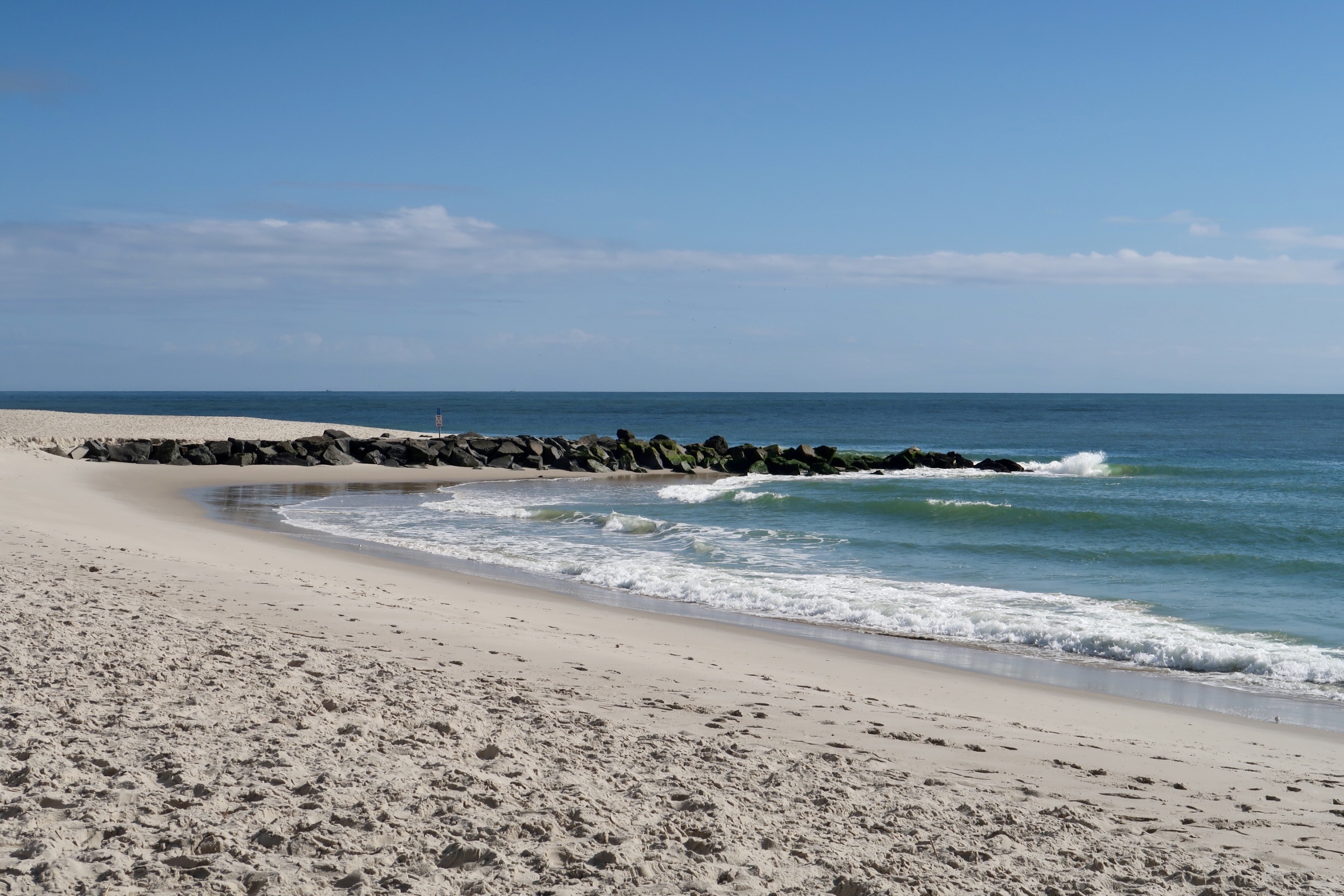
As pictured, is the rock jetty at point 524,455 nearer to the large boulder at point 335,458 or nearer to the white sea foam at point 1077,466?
the large boulder at point 335,458

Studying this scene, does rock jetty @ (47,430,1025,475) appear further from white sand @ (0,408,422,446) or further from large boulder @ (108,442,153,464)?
white sand @ (0,408,422,446)

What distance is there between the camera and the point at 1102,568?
49.1 ft

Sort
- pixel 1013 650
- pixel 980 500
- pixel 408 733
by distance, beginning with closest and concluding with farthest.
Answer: pixel 408 733, pixel 1013 650, pixel 980 500

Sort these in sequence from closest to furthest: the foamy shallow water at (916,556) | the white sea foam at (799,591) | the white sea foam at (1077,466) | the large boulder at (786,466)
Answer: the white sea foam at (799,591), the foamy shallow water at (916,556), the large boulder at (786,466), the white sea foam at (1077,466)

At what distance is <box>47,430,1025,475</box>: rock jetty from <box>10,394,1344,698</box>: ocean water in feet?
9.87

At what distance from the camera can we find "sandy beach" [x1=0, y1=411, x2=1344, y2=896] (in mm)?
3863

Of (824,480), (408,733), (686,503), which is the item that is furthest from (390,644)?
(824,480)

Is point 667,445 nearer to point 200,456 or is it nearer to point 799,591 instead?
point 200,456

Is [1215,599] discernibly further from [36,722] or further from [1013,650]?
[36,722]

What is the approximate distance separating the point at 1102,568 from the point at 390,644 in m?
11.5

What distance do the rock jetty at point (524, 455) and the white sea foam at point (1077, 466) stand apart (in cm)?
128

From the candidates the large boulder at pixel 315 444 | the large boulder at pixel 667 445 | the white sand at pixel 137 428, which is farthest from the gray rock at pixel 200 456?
the large boulder at pixel 667 445

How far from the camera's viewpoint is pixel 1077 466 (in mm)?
35875

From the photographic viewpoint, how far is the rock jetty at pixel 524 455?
30.0 metres
